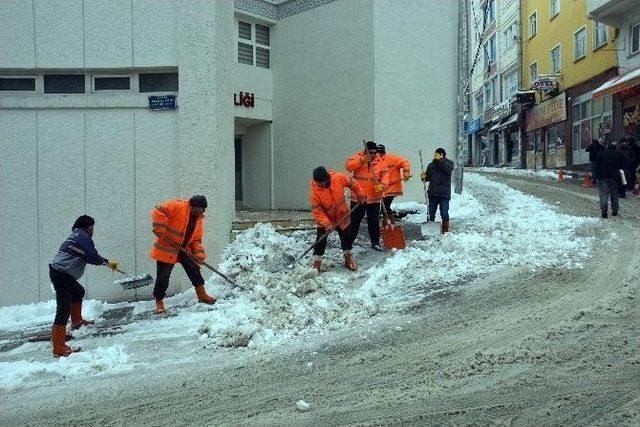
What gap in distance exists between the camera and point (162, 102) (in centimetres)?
877

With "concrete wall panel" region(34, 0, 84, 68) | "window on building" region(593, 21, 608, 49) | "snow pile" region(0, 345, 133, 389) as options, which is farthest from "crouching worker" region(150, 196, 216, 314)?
"window on building" region(593, 21, 608, 49)

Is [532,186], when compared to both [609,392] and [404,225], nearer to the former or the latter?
[404,225]

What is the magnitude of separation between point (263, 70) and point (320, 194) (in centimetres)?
703

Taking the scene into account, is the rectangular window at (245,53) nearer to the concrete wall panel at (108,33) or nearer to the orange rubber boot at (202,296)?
the concrete wall panel at (108,33)

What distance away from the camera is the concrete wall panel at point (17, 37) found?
8.66 meters

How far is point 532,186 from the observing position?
18.3 meters

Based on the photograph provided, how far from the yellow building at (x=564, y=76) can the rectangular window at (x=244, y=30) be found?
13681 mm

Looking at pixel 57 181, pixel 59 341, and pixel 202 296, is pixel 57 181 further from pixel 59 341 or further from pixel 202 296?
pixel 59 341

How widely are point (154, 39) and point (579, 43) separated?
20.5 m

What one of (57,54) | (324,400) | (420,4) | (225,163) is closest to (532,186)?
(420,4)

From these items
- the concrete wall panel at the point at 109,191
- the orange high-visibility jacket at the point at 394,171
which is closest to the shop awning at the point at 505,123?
the orange high-visibility jacket at the point at 394,171

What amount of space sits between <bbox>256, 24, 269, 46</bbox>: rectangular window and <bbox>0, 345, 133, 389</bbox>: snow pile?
10.4 m

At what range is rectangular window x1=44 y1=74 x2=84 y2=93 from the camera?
8898 mm

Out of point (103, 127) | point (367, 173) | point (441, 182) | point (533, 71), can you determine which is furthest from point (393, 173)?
Result: point (533, 71)
